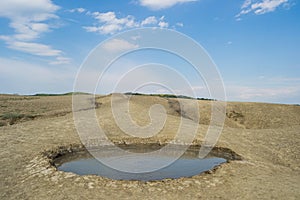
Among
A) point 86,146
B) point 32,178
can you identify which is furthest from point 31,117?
point 32,178

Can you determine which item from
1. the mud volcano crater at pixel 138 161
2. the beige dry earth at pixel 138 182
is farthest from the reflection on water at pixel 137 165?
the beige dry earth at pixel 138 182

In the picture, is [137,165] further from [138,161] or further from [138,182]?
[138,182]

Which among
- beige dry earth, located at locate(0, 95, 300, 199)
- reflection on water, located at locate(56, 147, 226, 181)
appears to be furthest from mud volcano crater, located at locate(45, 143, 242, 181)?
beige dry earth, located at locate(0, 95, 300, 199)

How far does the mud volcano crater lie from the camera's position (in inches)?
521

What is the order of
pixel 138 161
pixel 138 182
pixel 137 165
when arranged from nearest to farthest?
pixel 138 182, pixel 137 165, pixel 138 161

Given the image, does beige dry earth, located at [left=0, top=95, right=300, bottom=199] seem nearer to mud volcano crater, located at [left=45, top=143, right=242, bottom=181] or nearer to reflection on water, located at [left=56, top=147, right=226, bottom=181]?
mud volcano crater, located at [left=45, top=143, right=242, bottom=181]

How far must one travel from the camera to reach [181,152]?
18.5 m

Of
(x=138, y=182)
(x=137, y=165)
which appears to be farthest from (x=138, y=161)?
(x=138, y=182)

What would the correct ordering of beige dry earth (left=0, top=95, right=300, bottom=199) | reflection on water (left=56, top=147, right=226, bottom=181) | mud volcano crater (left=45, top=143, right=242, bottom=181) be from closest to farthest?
beige dry earth (left=0, top=95, right=300, bottom=199)
reflection on water (left=56, top=147, right=226, bottom=181)
mud volcano crater (left=45, top=143, right=242, bottom=181)

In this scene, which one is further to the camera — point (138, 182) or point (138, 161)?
point (138, 161)

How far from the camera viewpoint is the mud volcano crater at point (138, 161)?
13242mm

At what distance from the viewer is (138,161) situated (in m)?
15.8

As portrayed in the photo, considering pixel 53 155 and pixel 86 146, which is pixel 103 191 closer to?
Answer: pixel 53 155

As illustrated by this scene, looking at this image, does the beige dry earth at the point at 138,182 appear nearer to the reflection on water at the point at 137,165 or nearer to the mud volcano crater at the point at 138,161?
the mud volcano crater at the point at 138,161
